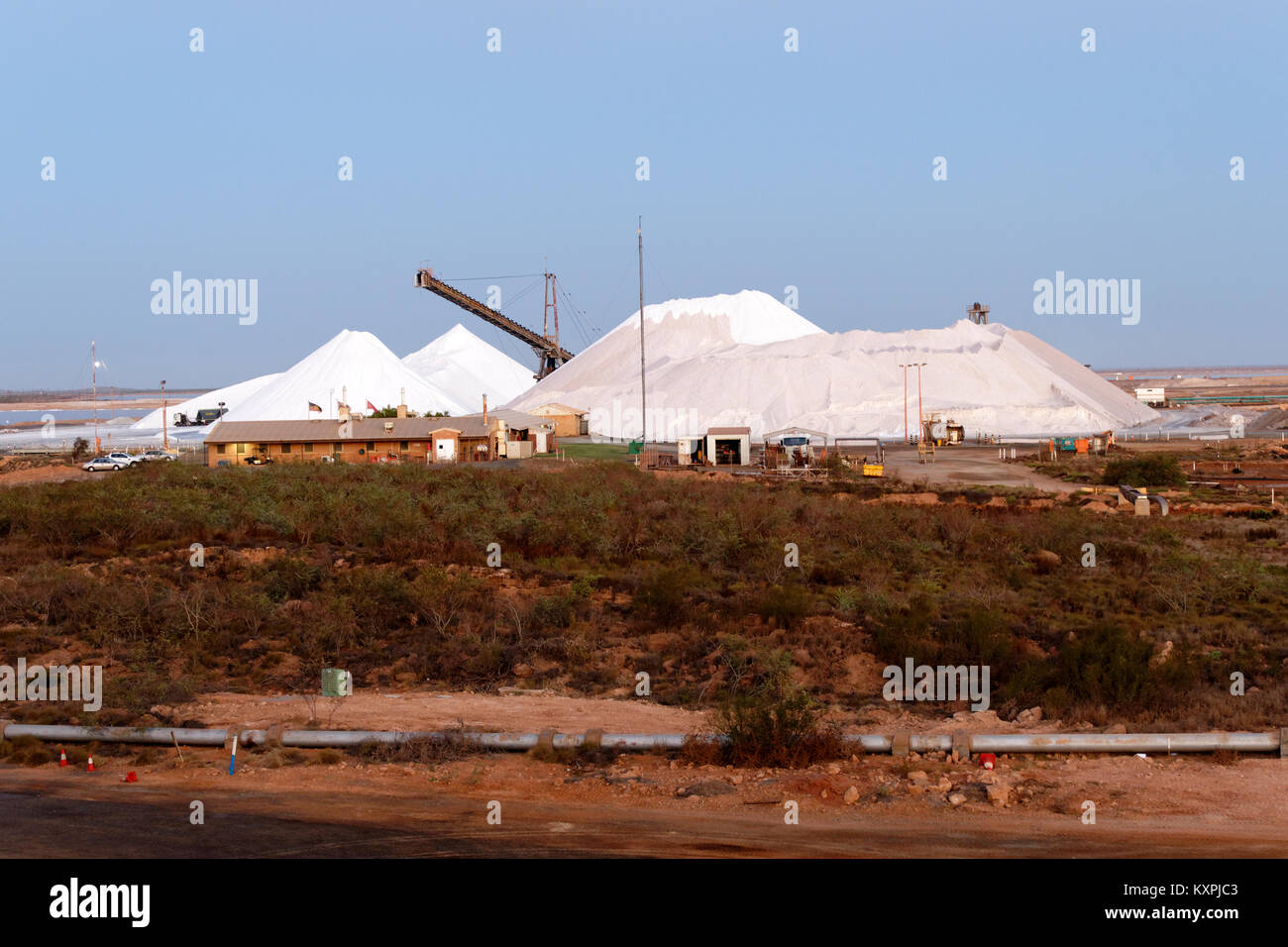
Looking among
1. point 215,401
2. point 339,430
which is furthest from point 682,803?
point 215,401

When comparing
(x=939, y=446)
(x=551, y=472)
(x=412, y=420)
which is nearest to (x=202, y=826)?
(x=551, y=472)

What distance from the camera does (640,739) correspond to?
1073 centimetres

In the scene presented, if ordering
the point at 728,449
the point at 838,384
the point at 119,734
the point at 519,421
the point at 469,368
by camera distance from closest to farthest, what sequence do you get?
1. the point at 119,734
2. the point at 728,449
3. the point at 519,421
4. the point at 838,384
5. the point at 469,368

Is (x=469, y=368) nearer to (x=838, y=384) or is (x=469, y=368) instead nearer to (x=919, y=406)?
(x=838, y=384)

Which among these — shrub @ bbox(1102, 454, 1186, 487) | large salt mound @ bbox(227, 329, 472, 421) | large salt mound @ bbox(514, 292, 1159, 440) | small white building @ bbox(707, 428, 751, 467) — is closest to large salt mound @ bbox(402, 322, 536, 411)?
large salt mound @ bbox(227, 329, 472, 421)

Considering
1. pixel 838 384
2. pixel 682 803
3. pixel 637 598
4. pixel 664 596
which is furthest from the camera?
pixel 838 384

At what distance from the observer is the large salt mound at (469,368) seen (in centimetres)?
11300

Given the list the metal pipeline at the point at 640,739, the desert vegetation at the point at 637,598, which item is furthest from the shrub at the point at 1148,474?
the metal pipeline at the point at 640,739

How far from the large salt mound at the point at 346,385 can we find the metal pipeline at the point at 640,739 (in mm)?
73276

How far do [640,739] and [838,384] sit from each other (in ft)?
243

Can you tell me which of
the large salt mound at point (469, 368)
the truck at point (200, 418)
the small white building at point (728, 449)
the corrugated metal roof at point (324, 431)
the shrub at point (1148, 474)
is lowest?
the shrub at point (1148, 474)

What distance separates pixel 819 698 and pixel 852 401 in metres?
68.9

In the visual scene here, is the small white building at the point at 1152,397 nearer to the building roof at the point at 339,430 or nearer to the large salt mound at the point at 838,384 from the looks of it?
the large salt mound at the point at 838,384
